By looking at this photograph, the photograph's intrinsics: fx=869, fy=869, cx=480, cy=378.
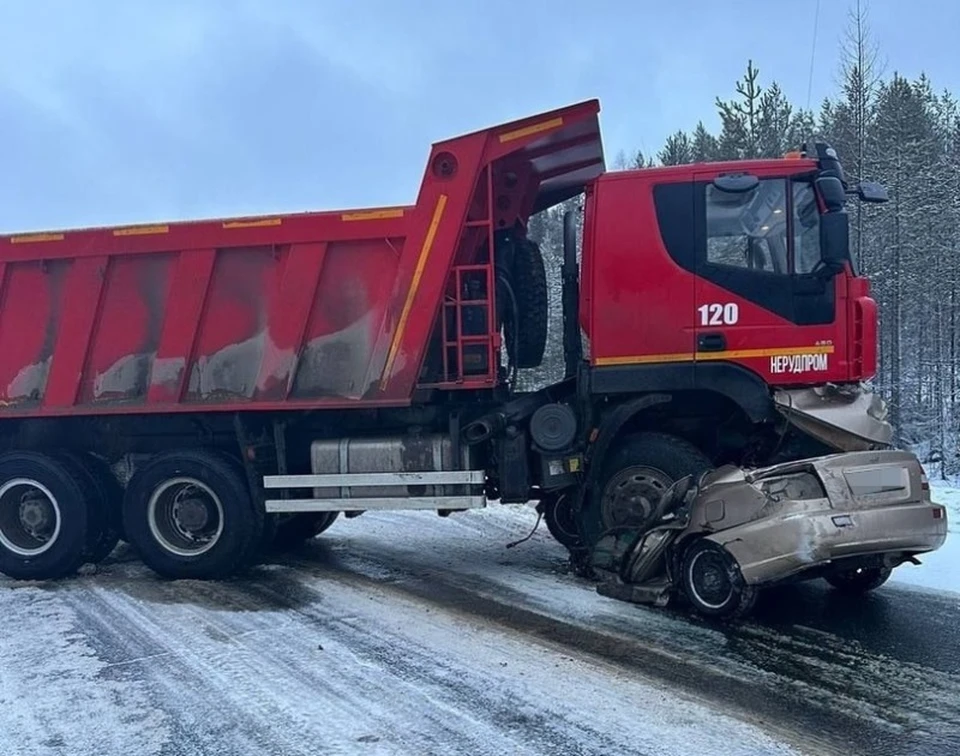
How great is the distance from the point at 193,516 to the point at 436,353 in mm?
2412

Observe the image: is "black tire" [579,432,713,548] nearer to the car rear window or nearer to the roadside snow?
the car rear window

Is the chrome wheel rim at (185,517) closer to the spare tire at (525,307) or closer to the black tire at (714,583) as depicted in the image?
the spare tire at (525,307)

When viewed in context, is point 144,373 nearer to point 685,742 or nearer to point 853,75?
point 685,742

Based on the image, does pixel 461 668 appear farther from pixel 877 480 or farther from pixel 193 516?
pixel 193 516

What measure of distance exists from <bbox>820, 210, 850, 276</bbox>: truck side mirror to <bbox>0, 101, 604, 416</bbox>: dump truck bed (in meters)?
1.89

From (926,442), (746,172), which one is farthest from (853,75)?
(746,172)

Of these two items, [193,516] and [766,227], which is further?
[193,516]

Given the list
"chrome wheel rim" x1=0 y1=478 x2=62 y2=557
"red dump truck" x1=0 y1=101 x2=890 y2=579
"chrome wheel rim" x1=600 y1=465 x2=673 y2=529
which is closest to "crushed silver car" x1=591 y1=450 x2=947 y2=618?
"chrome wheel rim" x1=600 y1=465 x2=673 y2=529

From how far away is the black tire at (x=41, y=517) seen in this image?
7141 millimetres

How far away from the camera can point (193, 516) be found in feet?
23.2

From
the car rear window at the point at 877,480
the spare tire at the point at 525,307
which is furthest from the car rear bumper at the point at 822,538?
the spare tire at the point at 525,307

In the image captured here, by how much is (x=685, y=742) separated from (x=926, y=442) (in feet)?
83.2

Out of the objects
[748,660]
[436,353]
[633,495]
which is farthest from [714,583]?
[436,353]

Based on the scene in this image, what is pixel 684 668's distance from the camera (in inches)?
180
